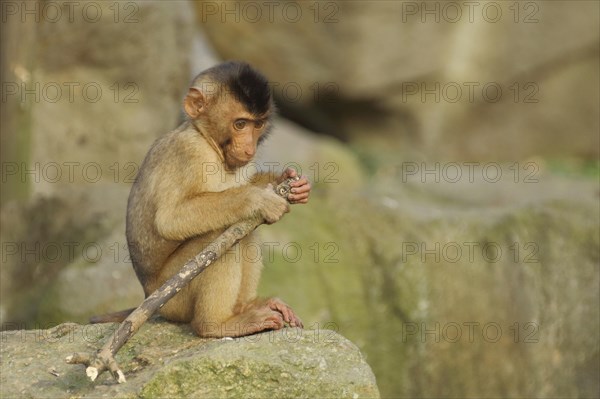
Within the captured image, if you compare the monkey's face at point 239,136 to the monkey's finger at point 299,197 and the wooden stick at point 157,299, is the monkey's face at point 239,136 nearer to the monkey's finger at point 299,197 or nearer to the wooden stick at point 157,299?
the wooden stick at point 157,299

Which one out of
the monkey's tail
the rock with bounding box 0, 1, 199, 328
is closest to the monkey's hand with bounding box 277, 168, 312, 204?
the monkey's tail

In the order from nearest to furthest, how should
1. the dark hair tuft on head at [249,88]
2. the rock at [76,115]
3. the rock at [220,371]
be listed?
the rock at [220,371] < the dark hair tuft on head at [249,88] < the rock at [76,115]

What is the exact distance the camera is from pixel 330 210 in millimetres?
9734

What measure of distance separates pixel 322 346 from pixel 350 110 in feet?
40.9

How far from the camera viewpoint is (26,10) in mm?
10164

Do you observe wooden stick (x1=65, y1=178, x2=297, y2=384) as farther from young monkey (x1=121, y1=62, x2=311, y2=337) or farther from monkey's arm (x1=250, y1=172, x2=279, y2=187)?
monkey's arm (x1=250, y1=172, x2=279, y2=187)

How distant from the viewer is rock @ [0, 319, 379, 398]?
5082 mm

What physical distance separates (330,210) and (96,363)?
4.99 metres

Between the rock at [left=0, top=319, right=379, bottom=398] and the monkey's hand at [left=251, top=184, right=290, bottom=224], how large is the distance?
0.67 m

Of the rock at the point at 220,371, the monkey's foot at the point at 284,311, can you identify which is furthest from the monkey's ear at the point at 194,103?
the rock at the point at 220,371

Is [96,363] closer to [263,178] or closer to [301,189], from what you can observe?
[301,189]

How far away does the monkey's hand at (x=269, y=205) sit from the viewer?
5.86 meters

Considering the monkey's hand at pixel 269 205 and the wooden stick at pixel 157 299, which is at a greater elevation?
the monkey's hand at pixel 269 205

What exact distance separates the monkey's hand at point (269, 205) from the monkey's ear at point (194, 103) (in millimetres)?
780
